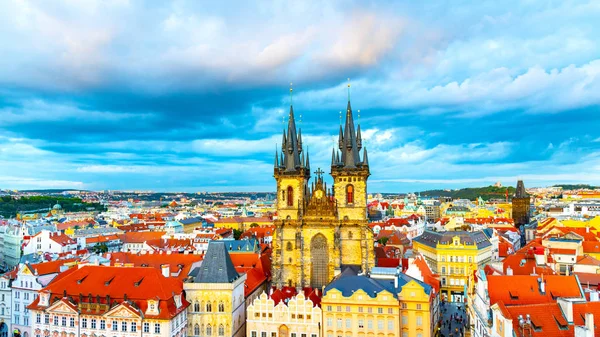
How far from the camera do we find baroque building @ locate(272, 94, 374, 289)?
88.4m

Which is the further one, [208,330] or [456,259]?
[456,259]

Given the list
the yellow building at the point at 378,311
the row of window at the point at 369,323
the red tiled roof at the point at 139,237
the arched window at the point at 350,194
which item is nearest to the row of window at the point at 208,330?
the yellow building at the point at 378,311

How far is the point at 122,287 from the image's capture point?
6725 cm

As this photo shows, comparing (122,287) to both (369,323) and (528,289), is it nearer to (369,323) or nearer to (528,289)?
(369,323)

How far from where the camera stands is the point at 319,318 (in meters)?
67.9

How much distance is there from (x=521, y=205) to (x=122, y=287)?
555ft

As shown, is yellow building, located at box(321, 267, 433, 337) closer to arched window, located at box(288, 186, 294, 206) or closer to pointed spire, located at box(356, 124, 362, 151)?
arched window, located at box(288, 186, 294, 206)

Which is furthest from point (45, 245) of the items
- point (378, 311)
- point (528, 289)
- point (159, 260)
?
point (528, 289)

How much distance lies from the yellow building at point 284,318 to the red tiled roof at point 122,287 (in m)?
9.92

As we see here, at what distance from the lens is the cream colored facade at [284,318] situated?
68000 mm

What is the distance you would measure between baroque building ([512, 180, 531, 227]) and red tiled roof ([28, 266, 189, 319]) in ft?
528

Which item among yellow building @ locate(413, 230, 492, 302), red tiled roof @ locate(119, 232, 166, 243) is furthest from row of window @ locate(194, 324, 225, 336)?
Answer: red tiled roof @ locate(119, 232, 166, 243)

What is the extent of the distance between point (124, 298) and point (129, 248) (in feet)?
351

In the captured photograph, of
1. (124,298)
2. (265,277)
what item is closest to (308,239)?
(265,277)
